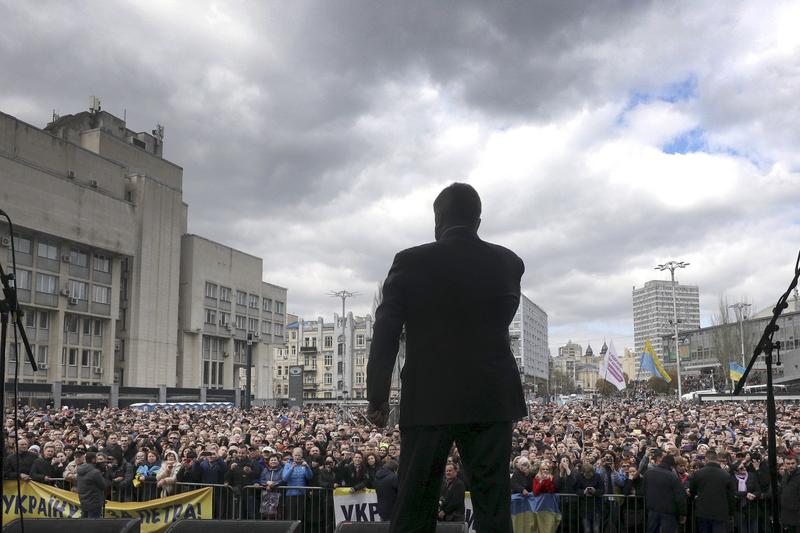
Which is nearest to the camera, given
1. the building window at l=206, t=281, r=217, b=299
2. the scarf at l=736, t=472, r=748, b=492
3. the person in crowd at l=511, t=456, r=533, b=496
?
the person in crowd at l=511, t=456, r=533, b=496

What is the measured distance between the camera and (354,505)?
12.3 m

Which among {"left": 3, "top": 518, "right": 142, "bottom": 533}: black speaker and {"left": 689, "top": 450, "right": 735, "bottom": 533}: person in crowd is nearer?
{"left": 3, "top": 518, "right": 142, "bottom": 533}: black speaker

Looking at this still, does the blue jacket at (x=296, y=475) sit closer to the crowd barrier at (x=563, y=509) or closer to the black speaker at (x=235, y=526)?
the crowd barrier at (x=563, y=509)

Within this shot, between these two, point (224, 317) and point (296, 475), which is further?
point (224, 317)

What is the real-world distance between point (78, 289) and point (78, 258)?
3107 millimetres

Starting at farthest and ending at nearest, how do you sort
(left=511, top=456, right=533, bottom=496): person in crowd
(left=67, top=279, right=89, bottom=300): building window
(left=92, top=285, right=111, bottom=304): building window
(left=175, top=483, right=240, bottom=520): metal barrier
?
(left=92, top=285, right=111, bottom=304): building window < (left=67, top=279, right=89, bottom=300): building window < (left=175, top=483, right=240, bottom=520): metal barrier < (left=511, top=456, right=533, bottom=496): person in crowd

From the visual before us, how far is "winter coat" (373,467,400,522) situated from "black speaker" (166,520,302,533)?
16.2 feet

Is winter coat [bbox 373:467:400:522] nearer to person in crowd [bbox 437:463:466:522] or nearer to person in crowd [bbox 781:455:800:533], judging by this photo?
person in crowd [bbox 437:463:466:522]

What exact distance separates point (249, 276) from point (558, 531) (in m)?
90.3

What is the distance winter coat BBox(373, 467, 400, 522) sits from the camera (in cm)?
1090

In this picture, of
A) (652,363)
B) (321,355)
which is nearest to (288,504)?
(652,363)

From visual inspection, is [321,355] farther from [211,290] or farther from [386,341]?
[386,341]

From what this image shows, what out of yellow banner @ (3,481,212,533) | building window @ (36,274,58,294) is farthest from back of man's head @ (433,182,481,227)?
building window @ (36,274,58,294)

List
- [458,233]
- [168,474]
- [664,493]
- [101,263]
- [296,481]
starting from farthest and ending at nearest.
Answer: [101,263] < [168,474] < [296,481] < [664,493] < [458,233]
